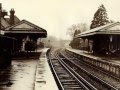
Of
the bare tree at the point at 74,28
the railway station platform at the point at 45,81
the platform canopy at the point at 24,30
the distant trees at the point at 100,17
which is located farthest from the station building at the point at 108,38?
the bare tree at the point at 74,28

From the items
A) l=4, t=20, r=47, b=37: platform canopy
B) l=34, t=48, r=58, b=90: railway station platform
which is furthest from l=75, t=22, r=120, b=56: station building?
l=34, t=48, r=58, b=90: railway station platform

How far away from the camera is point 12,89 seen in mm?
10773

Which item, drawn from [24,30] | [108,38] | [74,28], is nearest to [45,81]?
[108,38]

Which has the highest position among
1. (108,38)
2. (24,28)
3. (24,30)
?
(24,28)

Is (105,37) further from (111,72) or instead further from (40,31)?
(111,72)

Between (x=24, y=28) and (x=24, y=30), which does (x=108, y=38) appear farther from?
(x=24, y=28)

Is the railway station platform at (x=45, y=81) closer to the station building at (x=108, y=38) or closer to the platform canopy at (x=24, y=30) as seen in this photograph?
the station building at (x=108, y=38)

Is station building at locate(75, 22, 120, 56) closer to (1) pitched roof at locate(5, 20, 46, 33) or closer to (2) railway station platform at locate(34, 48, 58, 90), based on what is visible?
(1) pitched roof at locate(5, 20, 46, 33)

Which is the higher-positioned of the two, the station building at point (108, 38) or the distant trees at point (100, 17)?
the distant trees at point (100, 17)

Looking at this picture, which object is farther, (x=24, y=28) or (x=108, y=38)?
(x=24, y=28)

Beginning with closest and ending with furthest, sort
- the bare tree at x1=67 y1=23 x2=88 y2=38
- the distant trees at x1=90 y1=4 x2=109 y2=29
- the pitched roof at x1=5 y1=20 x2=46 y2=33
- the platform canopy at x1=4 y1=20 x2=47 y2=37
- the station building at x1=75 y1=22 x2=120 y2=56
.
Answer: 1. the station building at x1=75 y1=22 x2=120 y2=56
2. the platform canopy at x1=4 y1=20 x2=47 y2=37
3. the pitched roof at x1=5 y1=20 x2=46 y2=33
4. the distant trees at x1=90 y1=4 x2=109 y2=29
5. the bare tree at x1=67 y1=23 x2=88 y2=38

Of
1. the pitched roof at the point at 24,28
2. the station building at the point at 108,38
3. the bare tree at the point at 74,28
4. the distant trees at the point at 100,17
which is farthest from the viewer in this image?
the bare tree at the point at 74,28

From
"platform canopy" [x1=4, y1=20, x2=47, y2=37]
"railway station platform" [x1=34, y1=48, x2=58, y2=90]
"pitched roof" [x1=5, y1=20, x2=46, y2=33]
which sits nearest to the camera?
"railway station platform" [x1=34, y1=48, x2=58, y2=90]

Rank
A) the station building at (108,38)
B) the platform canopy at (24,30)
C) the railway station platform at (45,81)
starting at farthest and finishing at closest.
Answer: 1. the platform canopy at (24,30)
2. the station building at (108,38)
3. the railway station platform at (45,81)
